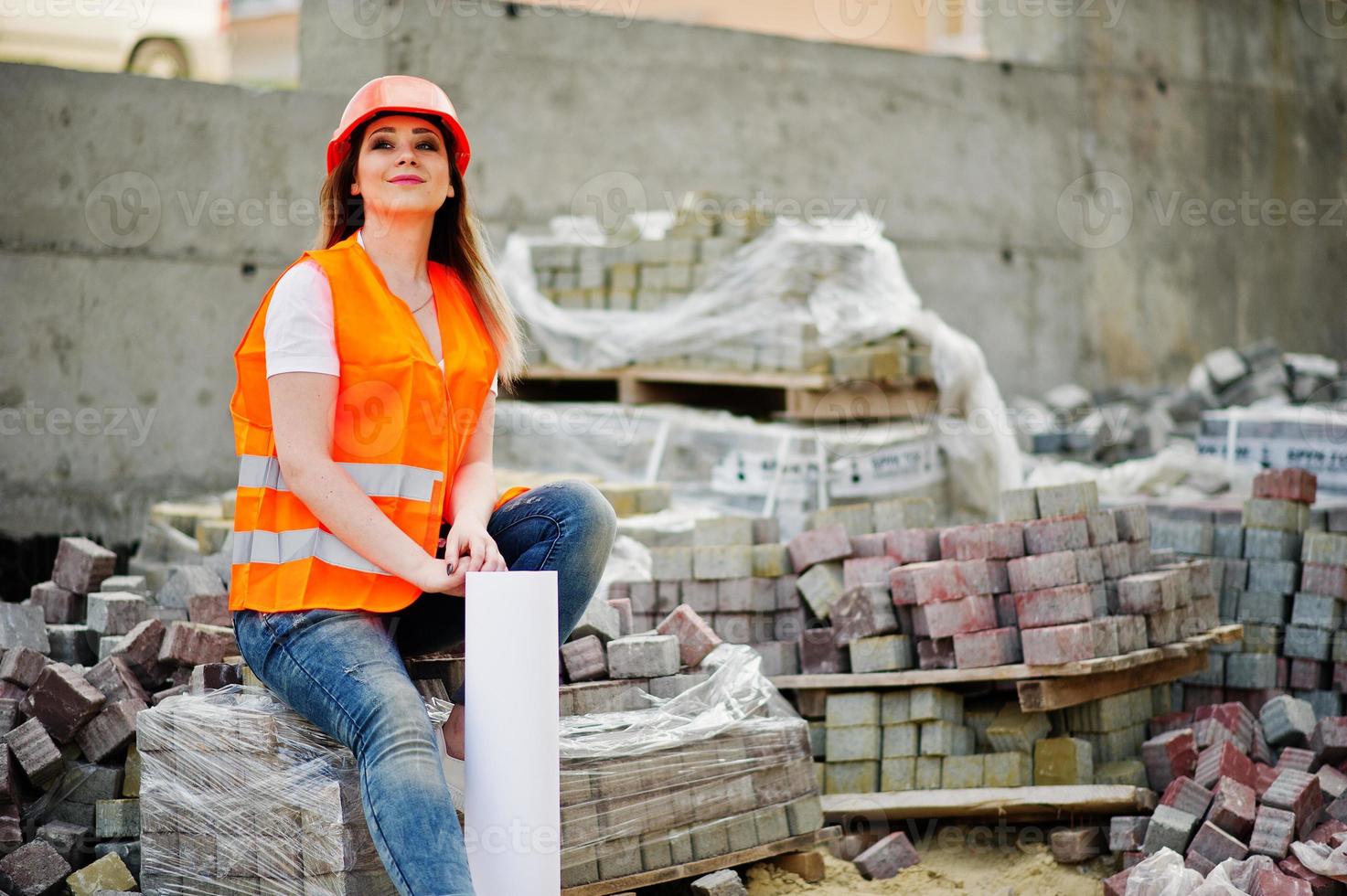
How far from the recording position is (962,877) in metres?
4.30

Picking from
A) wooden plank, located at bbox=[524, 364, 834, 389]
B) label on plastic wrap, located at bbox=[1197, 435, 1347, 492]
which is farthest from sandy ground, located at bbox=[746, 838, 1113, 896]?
label on plastic wrap, located at bbox=[1197, 435, 1347, 492]

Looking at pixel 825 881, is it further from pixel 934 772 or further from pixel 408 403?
pixel 408 403

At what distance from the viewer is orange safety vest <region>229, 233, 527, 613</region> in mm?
3037

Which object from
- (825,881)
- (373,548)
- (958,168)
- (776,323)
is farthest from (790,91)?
(373,548)

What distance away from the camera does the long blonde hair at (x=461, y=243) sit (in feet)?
11.0

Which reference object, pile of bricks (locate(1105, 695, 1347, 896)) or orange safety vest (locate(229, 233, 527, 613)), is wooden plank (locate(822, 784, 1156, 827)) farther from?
orange safety vest (locate(229, 233, 527, 613))

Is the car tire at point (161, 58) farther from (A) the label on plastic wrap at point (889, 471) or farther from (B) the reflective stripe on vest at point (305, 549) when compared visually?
(B) the reflective stripe on vest at point (305, 549)

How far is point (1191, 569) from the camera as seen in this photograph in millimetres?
5141

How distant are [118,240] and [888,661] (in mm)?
4597

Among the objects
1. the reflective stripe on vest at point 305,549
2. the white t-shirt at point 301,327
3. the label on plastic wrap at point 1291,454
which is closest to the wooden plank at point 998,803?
the reflective stripe on vest at point 305,549

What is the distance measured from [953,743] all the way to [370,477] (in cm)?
237

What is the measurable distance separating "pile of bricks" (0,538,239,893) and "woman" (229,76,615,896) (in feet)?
2.34

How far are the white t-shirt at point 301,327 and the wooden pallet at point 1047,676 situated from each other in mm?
2259

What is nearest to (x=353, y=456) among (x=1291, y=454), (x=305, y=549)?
(x=305, y=549)
